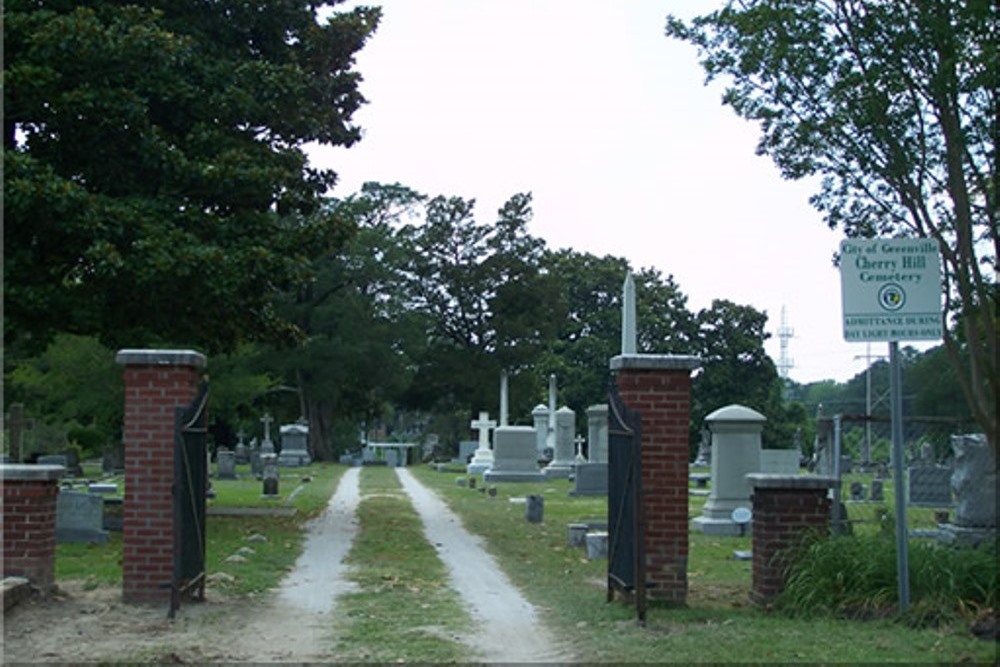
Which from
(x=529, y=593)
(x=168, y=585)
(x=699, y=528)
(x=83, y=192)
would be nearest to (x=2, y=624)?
(x=168, y=585)

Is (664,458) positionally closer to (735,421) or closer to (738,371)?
(735,421)

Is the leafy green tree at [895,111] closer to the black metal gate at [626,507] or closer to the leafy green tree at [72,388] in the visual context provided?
the black metal gate at [626,507]

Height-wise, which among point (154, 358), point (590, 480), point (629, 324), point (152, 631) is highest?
point (629, 324)

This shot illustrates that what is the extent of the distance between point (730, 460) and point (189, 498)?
1132cm

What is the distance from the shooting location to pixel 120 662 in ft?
25.1

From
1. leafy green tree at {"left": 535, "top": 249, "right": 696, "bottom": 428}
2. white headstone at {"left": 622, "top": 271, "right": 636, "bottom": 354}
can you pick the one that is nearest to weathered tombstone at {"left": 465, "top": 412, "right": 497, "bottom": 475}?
leafy green tree at {"left": 535, "top": 249, "right": 696, "bottom": 428}

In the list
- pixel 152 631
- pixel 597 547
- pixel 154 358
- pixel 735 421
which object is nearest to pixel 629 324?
pixel 597 547

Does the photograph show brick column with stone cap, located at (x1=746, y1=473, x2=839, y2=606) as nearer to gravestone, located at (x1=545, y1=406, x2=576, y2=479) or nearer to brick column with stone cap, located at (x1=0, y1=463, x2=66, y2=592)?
brick column with stone cap, located at (x1=0, y1=463, x2=66, y2=592)

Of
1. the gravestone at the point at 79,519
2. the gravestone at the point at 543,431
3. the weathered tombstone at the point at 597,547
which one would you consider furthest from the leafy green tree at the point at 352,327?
the weathered tombstone at the point at 597,547

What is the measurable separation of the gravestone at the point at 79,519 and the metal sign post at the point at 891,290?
10.5m

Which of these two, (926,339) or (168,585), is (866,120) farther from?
(168,585)

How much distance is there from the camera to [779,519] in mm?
10000

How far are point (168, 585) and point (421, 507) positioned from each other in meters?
13.5

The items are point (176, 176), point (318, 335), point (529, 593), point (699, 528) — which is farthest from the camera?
point (318, 335)
